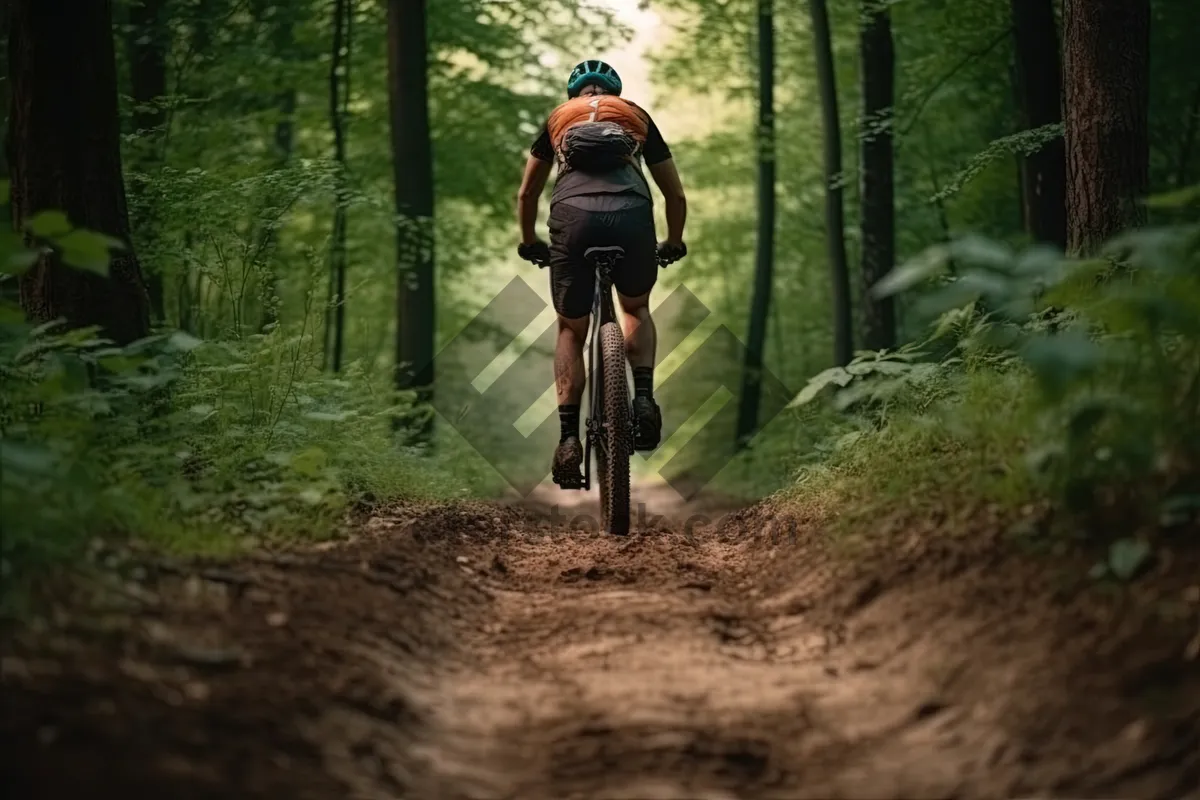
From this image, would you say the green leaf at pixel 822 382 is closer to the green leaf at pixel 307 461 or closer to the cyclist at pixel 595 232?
the cyclist at pixel 595 232

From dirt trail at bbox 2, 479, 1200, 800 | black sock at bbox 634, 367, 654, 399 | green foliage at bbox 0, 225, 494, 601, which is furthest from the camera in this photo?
black sock at bbox 634, 367, 654, 399

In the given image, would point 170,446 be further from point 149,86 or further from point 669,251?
point 149,86

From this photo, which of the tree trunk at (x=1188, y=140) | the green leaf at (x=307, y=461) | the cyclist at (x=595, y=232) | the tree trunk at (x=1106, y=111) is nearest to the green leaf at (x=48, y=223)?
the green leaf at (x=307, y=461)

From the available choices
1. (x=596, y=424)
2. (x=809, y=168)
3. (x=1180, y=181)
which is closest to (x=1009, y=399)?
(x=596, y=424)

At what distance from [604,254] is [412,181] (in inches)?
259

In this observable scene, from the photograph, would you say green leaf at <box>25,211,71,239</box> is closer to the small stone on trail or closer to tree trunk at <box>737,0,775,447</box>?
the small stone on trail

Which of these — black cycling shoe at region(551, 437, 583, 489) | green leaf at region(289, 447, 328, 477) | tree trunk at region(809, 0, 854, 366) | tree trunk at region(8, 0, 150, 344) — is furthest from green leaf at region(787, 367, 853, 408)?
tree trunk at region(809, 0, 854, 366)

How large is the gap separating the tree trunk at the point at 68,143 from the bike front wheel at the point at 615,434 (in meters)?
2.41

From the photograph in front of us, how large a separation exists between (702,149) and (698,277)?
334 centimetres

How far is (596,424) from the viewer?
21.9 feet

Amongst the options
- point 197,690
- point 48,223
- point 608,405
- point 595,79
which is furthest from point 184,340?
point 595,79

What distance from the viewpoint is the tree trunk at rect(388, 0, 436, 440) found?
1252 cm

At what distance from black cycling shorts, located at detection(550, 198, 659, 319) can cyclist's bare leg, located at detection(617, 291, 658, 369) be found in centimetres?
8

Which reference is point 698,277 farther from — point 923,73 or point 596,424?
point 596,424
